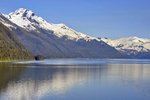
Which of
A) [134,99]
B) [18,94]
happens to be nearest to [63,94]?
[18,94]

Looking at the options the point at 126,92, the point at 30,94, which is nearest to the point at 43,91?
the point at 30,94

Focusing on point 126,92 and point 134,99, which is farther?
point 126,92

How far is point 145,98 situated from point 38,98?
19201 millimetres

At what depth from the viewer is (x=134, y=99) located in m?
66.5

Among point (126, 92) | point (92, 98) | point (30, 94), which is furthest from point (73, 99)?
point (126, 92)

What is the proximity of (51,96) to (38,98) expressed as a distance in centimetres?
331

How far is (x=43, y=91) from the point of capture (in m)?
75.6

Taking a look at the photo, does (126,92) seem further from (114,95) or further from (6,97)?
(6,97)

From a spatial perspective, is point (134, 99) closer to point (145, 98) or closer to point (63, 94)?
point (145, 98)

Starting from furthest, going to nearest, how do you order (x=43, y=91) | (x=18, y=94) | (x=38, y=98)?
(x=43, y=91) < (x=18, y=94) < (x=38, y=98)

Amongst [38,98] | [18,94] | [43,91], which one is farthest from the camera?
[43,91]

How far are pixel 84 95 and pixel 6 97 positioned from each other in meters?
15.5

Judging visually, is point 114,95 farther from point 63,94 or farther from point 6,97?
point 6,97

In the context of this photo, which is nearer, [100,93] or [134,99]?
[134,99]
